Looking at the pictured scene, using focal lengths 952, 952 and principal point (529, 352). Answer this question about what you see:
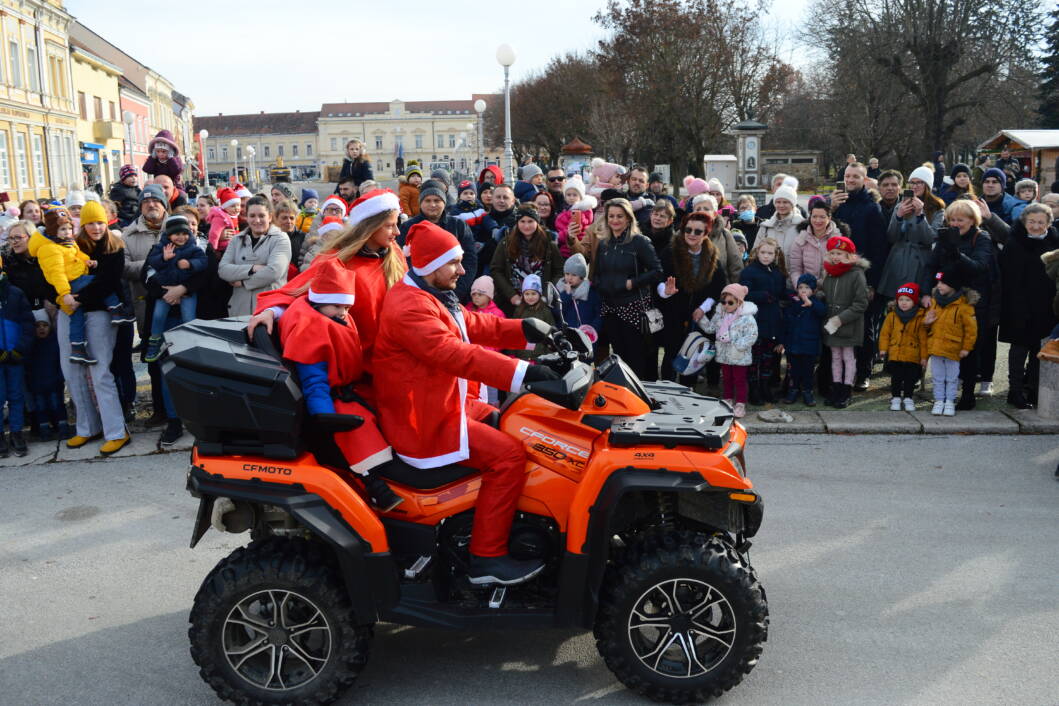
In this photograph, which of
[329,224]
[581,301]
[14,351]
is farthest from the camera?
[581,301]

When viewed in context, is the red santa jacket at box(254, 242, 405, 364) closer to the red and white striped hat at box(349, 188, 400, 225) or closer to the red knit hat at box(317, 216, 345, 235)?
the red and white striped hat at box(349, 188, 400, 225)

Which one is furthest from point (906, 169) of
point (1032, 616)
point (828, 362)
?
point (1032, 616)

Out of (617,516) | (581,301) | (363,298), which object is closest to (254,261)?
(581,301)

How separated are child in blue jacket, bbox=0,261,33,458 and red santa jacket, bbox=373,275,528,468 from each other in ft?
17.4

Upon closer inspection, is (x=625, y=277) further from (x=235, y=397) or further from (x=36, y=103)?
(x=36, y=103)

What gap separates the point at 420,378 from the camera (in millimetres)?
4188

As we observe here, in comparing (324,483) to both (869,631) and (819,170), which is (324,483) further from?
(819,170)

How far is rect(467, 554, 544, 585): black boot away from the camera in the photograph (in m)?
4.14

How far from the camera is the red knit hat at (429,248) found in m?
4.19

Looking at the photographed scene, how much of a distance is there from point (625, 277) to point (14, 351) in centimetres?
537

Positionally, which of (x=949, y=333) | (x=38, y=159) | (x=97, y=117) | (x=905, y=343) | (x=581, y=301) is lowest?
(x=905, y=343)

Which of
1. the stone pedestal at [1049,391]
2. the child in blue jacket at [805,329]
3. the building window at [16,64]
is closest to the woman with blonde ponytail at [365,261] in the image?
the child in blue jacket at [805,329]

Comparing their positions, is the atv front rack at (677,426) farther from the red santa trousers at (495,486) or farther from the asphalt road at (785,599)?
the asphalt road at (785,599)

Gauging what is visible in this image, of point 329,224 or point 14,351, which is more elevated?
point 329,224
